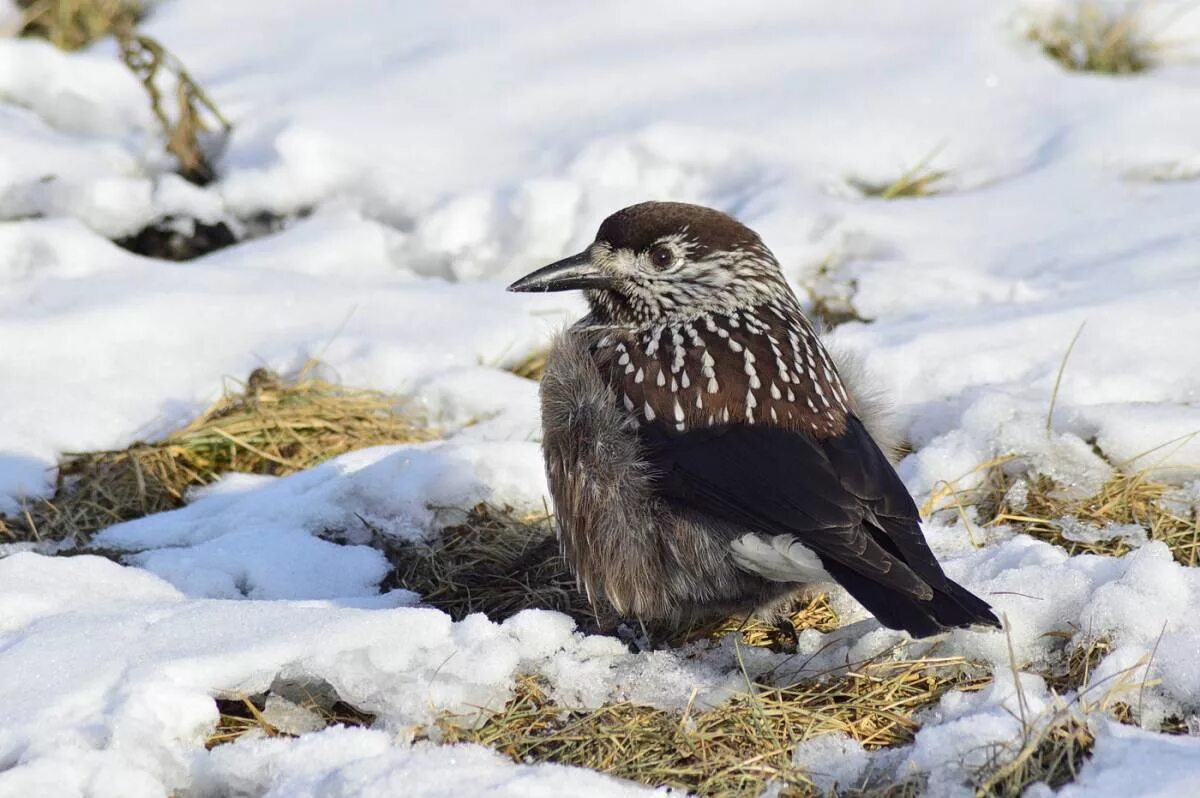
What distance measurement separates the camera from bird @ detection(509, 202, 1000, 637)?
3258mm

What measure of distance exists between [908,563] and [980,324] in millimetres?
2291

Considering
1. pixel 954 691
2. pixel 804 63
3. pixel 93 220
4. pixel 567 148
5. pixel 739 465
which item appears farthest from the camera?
pixel 804 63

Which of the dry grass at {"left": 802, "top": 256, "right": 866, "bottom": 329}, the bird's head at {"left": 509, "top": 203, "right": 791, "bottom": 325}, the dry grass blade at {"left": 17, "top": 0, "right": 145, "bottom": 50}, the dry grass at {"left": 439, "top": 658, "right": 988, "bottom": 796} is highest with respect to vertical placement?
the dry grass blade at {"left": 17, "top": 0, "right": 145, "bottom": 50}

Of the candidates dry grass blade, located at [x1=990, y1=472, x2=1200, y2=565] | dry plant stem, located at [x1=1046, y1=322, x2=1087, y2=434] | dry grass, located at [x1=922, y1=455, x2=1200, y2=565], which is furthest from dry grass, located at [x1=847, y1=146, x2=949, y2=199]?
dry grass blade, located at [x1=990, y1=472, x2=1200, y2=565]

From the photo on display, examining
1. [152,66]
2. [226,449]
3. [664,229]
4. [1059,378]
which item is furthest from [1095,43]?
[226,449]

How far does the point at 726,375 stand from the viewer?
3658mm

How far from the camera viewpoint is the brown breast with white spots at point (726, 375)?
3.59m

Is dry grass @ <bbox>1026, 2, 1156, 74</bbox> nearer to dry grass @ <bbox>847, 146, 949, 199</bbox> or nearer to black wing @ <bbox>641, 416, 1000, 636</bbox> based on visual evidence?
dry grass @ <bbox>847, 146, 949, 199</bbox>

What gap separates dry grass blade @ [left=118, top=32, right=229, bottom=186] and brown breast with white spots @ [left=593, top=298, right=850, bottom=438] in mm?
3379

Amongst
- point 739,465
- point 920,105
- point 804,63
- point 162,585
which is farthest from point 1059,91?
point 162,585

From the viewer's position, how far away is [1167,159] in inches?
255

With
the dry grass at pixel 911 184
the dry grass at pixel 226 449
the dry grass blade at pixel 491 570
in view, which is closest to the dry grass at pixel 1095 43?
the dry grass at pixel 911 184

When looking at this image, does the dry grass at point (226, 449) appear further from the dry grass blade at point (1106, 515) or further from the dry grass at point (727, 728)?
the dry grass blade at point (1106, 515)

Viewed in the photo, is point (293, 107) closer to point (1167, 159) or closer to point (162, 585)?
point (162, 585)
